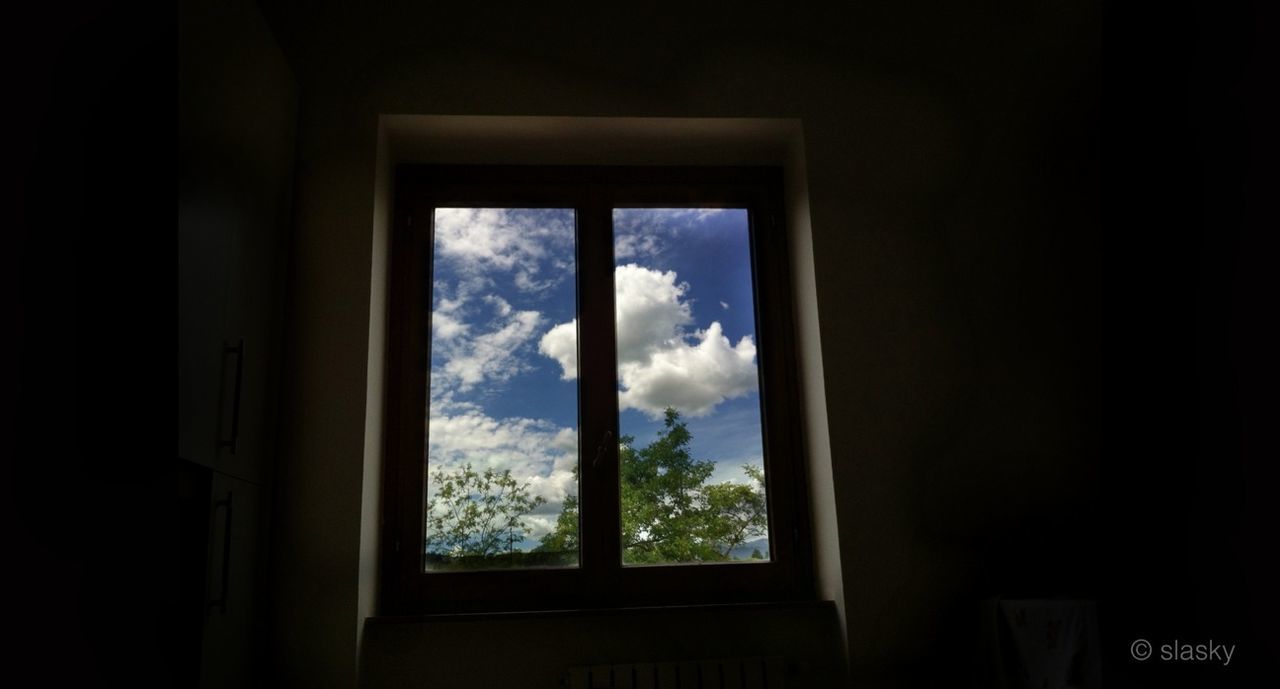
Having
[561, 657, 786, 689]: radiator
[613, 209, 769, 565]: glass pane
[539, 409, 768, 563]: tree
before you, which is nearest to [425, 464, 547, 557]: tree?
[539, 409, 768, 563]: tree

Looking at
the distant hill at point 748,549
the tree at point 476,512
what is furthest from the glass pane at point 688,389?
the tree at point 476,512

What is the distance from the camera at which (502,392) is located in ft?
9.07

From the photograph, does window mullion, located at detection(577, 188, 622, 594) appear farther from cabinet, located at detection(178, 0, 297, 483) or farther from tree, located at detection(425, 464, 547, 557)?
cabinet, located at detection(178, 0, 297, 483)

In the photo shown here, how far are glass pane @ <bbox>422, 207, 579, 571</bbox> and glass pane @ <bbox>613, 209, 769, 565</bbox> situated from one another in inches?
6.9

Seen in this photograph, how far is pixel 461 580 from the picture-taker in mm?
2570

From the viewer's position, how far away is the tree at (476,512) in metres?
2.61

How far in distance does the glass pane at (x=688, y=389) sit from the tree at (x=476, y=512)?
1.03 feet

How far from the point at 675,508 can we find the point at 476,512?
578 mm

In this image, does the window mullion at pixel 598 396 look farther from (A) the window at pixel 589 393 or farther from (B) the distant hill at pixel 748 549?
(B) the distant hill at pixel 748 549

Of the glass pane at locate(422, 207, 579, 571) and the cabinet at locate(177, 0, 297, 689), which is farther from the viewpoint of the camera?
the glass pane at locate(422, 207, 579, 571)

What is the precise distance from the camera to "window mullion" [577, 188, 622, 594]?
8.61 feet

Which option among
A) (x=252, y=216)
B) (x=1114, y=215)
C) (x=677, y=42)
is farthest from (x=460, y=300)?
(x=1114, y=215)

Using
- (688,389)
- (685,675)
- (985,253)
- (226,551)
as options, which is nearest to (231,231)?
(226,551)

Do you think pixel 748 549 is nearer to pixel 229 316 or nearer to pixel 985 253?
pixel 985 253
